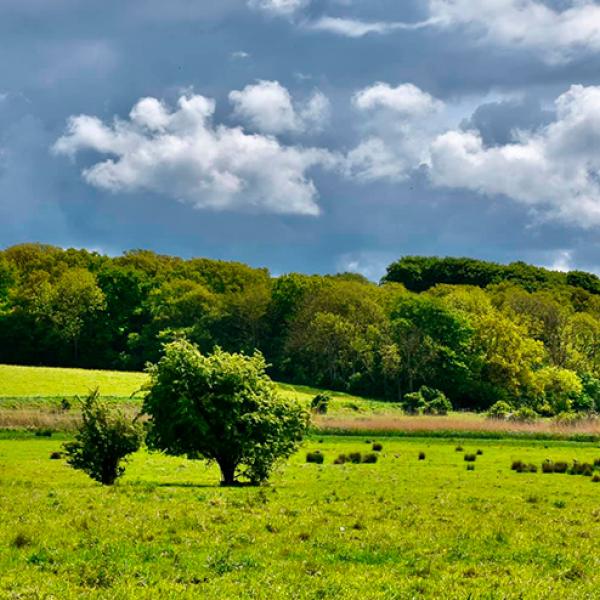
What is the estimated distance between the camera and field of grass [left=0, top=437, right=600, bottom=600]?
14.2m

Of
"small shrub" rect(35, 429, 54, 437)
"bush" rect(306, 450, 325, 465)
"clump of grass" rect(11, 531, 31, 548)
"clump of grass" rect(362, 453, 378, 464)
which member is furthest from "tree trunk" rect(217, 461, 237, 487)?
"small shrub" rect(35, 429, 54, 437)

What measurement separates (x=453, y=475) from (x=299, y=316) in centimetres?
10510

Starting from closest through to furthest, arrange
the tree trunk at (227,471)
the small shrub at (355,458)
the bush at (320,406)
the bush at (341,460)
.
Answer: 1. the tree trunk at (227,471)
2. the bush at (341,460)
3. the small shrub at (355,458)
4. the bush at (320,406)

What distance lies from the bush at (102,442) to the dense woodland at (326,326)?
300ft

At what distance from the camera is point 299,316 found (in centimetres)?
14675

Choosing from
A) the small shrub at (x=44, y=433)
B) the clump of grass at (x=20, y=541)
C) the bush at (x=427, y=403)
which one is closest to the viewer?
the clump of grass at (x=20, y=541)

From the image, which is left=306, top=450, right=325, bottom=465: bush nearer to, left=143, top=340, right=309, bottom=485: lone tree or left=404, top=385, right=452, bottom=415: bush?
left=143, top=340, right=309, bottom=485: lone tree

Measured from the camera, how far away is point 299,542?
18.4m

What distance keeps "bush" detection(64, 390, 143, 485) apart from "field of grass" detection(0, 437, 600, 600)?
3.54 feet

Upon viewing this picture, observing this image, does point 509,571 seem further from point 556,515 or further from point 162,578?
point 556,515

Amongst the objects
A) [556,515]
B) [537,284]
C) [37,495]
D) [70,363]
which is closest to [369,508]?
[556,515]

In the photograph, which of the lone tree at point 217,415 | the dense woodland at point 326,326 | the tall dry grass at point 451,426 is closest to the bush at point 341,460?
the lone tree at point 217,415

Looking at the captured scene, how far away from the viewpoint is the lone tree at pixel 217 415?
35.2m

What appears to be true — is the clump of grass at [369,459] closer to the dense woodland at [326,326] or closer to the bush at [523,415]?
the bush at [523,415]
